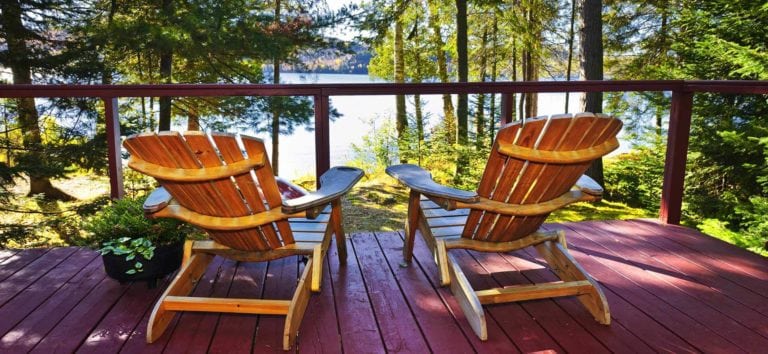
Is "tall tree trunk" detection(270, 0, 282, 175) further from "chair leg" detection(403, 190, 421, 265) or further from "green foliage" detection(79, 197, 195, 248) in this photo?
"chair leg" detection(403, 190, 421, 265)

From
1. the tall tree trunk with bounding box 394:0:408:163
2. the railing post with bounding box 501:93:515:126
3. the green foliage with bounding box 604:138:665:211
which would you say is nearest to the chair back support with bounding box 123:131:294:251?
the railing post with bounding box 501:93:515:126

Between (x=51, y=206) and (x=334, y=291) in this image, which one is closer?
(x=334, y=291)

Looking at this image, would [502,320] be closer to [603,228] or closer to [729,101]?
[603,228]

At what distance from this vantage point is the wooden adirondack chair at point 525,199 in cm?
187

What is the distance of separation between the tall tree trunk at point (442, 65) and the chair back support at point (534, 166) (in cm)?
694

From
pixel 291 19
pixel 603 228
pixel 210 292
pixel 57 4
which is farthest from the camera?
pixel 291 19

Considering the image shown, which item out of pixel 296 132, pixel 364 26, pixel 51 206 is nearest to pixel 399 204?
pixel 296 132

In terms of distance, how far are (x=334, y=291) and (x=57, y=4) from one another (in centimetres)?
820

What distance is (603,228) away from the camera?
133 inches

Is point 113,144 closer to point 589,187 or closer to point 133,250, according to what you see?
point 133,250

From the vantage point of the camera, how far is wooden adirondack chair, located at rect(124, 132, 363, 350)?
1.74 m

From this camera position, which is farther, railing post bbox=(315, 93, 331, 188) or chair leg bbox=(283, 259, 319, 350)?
railing post bbox=(315, 93, 331, 188)

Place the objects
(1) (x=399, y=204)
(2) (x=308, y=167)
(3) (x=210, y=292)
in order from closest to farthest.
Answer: (3) (x=210, y=292)
(1) (x=399, y=204)
(2) (x=308, y=167)

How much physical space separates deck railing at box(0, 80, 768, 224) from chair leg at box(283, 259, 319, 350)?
3.87ft
